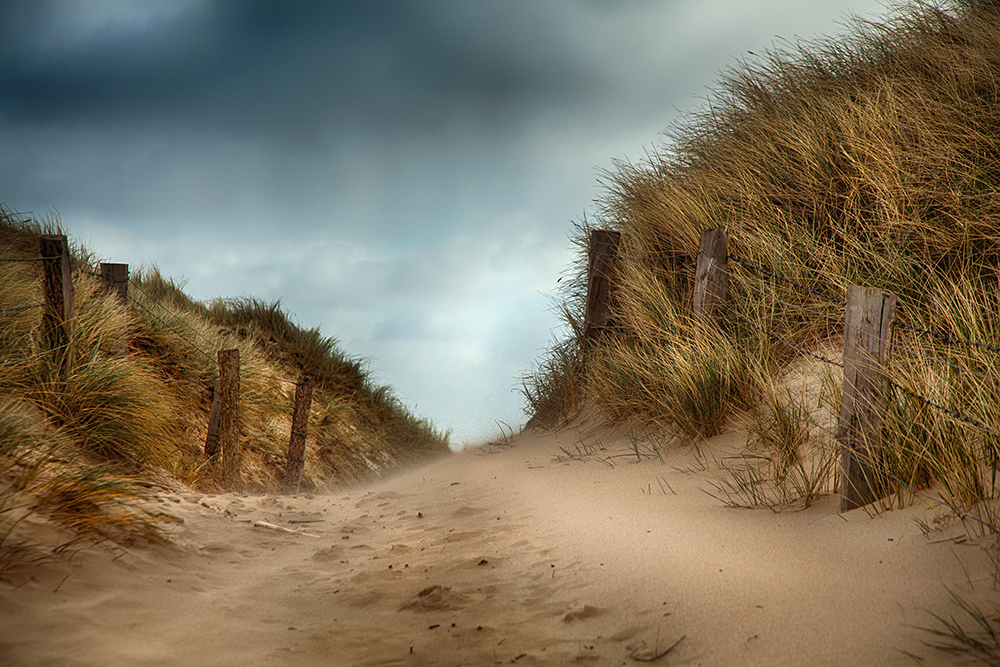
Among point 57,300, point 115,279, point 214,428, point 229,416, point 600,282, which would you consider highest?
point 115,279

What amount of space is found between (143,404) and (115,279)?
352 centimetres

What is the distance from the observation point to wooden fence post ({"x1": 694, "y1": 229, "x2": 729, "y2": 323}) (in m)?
5.60

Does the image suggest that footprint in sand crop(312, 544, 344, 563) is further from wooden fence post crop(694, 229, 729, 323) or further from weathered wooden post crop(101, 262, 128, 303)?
weathered wooden post crop(101, 262, 128, 303)

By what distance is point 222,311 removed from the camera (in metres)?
14.3

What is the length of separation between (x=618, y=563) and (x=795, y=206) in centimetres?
512

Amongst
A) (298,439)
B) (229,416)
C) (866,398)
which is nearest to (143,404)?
(229,416)

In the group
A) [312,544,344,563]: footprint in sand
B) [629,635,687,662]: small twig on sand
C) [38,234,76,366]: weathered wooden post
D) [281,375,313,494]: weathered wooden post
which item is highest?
[38,234,76,366]: weathered wooden post

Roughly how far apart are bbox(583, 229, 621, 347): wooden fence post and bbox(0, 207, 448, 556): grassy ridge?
15.6 ft

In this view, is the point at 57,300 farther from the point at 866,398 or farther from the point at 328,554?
the point at 866,398

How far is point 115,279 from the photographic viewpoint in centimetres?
853

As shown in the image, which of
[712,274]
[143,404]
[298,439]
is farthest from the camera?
[298,439]

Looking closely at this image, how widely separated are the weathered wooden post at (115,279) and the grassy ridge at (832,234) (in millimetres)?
5916

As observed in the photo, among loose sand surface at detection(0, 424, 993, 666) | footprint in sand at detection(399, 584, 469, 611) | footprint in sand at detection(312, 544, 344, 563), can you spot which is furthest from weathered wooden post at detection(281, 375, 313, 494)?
footprint in sand at detection(399, 584, 469, 611)

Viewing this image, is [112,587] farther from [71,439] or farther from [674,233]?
[674,233]
